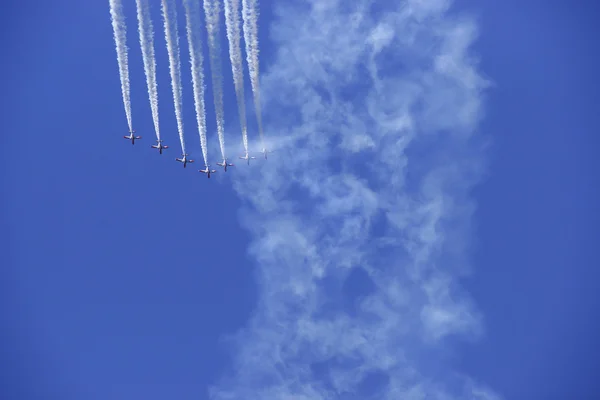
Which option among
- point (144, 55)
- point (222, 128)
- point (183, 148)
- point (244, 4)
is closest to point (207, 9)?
point (244, 4)

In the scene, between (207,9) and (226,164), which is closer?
(207,9)

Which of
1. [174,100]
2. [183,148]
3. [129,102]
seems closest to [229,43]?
[174,100]

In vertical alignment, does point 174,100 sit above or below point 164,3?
below

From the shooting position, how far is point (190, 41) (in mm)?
44031

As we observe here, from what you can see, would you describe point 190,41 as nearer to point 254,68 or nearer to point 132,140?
point 254,68

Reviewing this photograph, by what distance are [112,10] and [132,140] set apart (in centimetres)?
1340

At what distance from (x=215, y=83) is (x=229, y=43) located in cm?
277

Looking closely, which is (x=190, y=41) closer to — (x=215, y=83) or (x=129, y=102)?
(x=215, y=83)

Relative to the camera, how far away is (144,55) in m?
44.0

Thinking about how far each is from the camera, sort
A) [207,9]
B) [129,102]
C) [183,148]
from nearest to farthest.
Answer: [207,9] < [129,102] < [183,148]

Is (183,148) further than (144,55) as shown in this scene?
Yes

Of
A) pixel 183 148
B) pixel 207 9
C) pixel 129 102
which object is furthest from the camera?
pixel 183 148

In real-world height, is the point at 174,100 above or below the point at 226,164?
below

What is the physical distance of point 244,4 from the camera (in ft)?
141
